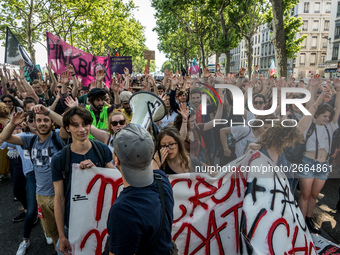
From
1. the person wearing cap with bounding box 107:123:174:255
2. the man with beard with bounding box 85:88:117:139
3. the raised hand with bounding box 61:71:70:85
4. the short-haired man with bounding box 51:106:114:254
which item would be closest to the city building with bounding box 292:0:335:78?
the raised hand with bounding box 61:71:70:85

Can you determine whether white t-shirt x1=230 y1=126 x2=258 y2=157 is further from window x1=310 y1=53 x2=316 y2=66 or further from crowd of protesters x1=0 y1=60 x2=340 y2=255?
window x1=310 y1=53 x2=316 y2=66

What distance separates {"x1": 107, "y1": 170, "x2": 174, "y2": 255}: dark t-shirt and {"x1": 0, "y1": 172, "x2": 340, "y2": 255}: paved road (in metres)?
2.17

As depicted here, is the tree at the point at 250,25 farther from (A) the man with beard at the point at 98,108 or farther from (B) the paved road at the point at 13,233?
(B) the paved road at the point at 13,233

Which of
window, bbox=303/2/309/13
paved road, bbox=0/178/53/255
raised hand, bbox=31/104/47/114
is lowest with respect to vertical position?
paved road, bbox=0/178/53/255

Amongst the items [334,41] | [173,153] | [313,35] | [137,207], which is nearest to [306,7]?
[313,35]

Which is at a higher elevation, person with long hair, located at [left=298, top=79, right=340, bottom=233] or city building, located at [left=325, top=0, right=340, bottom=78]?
city building, located at [left=325, top=0, right=340, bottom=78]

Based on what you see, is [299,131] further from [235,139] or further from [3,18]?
[3,18]

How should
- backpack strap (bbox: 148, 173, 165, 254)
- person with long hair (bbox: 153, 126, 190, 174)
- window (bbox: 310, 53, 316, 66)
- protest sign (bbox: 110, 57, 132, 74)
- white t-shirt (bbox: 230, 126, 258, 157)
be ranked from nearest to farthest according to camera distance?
backpack strap (bbox: 148, 173, 165, 254)
person with long hair (bbox: 153, 126, 190, 174)
white t-shirt (bbox: 230, 126, 258, 157)
protest sign (bbox: 110, 57, 132, 74)
window (bbox: 310, 53, 316, 66)

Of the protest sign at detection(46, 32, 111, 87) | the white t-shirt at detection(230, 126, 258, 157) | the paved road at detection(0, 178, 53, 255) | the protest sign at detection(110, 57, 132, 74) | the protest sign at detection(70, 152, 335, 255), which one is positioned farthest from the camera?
the protest sign at detection(110, 57, 132, 74)

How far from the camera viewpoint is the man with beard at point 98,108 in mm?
3645

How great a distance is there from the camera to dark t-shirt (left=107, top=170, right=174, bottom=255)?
116 centimetres

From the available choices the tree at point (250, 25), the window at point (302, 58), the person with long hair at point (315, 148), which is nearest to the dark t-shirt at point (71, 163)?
the person with long hair at point (315, 148)

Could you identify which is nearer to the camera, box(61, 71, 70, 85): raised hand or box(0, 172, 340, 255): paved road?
box(0, 172, 340, 255): paved road

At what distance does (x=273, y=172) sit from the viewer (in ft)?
7.08
